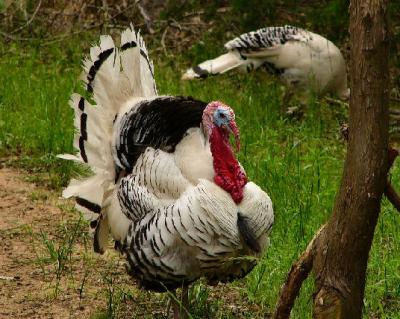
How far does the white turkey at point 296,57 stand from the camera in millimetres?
8844

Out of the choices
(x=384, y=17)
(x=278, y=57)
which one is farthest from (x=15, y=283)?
(x=278, y=57)

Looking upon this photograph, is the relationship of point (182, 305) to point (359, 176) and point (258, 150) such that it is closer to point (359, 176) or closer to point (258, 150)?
point (359, 176)

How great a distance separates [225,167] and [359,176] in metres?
0.98

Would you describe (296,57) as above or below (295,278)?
below

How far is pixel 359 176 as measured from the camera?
3.61m

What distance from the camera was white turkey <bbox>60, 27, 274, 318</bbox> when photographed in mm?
4301

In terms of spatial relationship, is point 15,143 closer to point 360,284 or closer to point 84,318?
point 84,318

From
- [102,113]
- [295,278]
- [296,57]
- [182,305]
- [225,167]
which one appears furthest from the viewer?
[296,57]

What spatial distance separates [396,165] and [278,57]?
242cm

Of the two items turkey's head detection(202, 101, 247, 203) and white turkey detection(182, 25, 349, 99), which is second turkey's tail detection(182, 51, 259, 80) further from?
turkey's head detection(202, 101, 247, 203)

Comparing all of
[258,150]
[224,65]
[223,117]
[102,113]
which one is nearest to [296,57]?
[224,65]

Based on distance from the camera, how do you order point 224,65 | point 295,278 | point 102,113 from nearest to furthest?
1. point 295,278
2. point 102,113
3. point 224,65

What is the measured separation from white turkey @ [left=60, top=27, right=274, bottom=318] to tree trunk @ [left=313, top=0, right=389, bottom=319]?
60cm

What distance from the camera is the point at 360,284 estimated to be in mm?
3777
